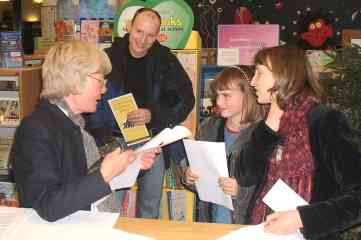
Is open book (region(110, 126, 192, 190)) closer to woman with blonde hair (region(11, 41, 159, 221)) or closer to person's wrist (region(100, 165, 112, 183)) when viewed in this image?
woman with blonde hair (region(11, 41, 159, 221))

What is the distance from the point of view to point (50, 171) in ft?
4.63

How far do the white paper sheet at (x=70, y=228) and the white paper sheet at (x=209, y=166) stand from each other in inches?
18.1

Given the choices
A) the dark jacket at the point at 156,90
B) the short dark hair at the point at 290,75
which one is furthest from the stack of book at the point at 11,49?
the short dark hair at the point at 290,75

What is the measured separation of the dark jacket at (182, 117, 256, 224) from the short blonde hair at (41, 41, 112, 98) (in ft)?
2.52

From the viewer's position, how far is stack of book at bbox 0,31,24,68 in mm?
3336

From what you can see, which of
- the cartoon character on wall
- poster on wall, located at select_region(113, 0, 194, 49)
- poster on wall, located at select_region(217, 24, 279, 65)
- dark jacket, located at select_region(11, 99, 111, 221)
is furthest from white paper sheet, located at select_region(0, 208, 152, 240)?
the cartoon character on wall

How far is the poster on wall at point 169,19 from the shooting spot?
3361mm

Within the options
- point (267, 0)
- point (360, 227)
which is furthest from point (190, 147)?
point (267, 0)

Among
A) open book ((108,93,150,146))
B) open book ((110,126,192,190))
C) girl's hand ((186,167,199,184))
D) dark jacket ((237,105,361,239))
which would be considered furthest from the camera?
open book ((108,93,150,146))

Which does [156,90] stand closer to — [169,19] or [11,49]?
[169,19]

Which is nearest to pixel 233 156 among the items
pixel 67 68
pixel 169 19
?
pixel 67 68

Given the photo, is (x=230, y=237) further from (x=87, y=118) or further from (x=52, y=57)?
(x=87, y=118)

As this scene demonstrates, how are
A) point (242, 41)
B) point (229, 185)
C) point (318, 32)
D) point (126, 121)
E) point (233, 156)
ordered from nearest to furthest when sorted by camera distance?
point (229, 185) → point (233, 156) → point (126, 121) → point (242, 41) → point (318, 32)

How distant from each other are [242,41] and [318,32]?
859 millimetres
